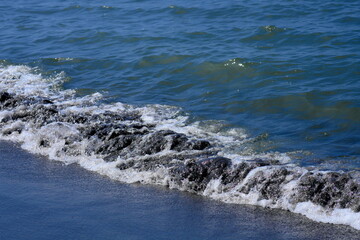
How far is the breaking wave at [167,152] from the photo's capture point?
723cm

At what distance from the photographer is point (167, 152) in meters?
8.78

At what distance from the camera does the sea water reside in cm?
941

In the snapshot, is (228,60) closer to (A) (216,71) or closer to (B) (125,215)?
(A) (216,71)

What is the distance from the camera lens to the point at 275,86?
1161 centimetres

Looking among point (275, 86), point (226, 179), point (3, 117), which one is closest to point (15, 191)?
point (226, 179)

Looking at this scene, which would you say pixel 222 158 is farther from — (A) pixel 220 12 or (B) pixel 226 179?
(A) pixel 220 12

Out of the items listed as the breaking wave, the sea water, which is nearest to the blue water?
the sea water

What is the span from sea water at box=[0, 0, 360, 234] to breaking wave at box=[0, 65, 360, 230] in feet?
0.19

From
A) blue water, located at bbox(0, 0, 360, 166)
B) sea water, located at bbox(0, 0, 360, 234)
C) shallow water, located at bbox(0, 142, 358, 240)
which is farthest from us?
blue water, located at bbox(0, 0, 360, 166)

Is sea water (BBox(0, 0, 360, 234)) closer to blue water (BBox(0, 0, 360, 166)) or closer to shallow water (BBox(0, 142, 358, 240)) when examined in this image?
blue water (BBox(0, 0, 360, 166))

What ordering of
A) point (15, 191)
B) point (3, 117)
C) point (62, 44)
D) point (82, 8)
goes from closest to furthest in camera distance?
point (15, 191) → point (3, 117) → point (62, 44) → point (82, 8)

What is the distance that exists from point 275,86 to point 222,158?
12.7 feet

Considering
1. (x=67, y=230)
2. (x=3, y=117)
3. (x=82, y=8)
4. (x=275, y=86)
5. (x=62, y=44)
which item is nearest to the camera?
(x=67, y=230)

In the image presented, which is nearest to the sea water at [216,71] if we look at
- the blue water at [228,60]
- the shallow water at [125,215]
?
the blue water at [228,60]
